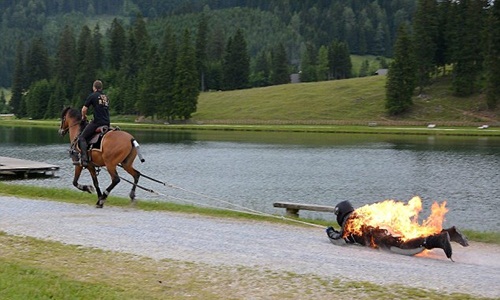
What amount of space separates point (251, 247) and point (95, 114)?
9.58 m

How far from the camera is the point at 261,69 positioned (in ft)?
594

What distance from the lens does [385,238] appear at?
Answer: 14.3 metres

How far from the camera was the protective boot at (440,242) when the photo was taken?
13219 mm

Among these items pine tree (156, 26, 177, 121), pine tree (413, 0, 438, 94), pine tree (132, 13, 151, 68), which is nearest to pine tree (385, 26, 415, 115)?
pine tree (413, 0, 438, 94)

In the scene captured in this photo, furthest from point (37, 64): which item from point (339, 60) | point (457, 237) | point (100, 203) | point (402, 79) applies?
point (457, 237)

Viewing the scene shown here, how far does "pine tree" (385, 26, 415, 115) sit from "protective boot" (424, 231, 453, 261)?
93542 mm

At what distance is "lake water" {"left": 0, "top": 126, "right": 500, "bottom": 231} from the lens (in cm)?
2938

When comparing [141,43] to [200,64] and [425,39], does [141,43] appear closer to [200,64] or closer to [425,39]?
[200,64]

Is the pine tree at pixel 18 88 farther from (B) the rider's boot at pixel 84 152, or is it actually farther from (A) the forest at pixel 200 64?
(B) the rider's boot at pixel 84 152

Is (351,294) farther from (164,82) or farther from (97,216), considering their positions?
(164,82)

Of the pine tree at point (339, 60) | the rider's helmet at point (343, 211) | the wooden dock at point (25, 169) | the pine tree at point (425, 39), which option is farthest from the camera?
the pine tree at point (339, 60)

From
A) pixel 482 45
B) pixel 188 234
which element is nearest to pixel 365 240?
pixel 188 234

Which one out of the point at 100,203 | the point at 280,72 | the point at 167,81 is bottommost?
the point at 100,203

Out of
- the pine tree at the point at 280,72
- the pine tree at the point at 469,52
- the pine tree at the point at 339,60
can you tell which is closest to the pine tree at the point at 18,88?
the pine tree at the point at 280,72
